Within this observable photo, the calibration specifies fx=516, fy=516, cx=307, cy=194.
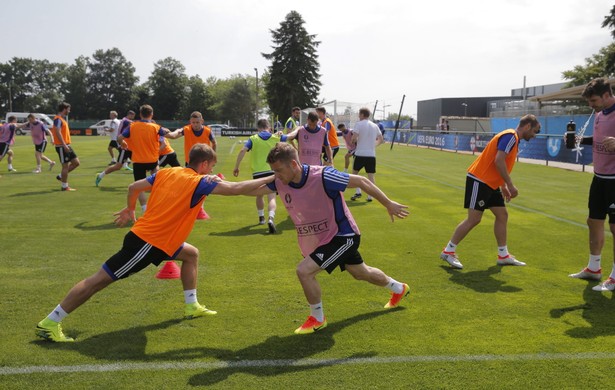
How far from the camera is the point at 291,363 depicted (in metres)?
3.96

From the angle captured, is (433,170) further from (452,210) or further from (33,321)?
(33,321)

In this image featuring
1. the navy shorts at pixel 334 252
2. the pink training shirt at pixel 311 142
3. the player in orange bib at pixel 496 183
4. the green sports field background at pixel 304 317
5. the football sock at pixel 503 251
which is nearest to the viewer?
the green sports field background at pixel 304 317

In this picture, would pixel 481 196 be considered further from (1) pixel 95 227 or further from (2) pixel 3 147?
(2) pixel 3 147

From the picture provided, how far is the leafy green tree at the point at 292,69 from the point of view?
8306 cm

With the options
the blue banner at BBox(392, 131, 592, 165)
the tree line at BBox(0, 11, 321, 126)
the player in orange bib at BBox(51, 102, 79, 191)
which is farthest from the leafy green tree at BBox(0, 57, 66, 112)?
the player in orange bib at BBox(51, 102, 79, 191)

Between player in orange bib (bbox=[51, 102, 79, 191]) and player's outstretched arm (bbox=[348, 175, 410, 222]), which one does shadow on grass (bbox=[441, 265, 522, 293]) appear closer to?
player's outstretched arm (bbox=[348, 175, 410, 222])

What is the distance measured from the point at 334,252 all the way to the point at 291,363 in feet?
3.30

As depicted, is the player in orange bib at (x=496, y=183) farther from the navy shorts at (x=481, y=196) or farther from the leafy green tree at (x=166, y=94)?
the leafy green tree at (x=166, y=94)

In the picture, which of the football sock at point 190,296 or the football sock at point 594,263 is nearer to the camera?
the football sock at point 190,296

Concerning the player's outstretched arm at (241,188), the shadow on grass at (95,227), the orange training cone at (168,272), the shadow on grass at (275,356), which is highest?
the player's outstretched arm at (241,188)


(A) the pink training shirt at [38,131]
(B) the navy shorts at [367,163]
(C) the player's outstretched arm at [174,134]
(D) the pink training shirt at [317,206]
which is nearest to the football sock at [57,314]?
(D) the pink training shirt at [317,206]

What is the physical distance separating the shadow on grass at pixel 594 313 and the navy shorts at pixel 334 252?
207 cm

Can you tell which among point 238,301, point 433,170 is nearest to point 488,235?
point 238,301

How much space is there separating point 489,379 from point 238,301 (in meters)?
2.66
